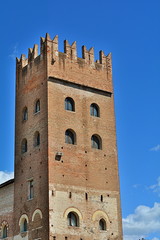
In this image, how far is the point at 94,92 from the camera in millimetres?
38094

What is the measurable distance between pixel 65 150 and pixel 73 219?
4.81 meters

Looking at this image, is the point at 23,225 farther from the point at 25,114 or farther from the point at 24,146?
the point at 25,114

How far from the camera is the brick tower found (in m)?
33.5

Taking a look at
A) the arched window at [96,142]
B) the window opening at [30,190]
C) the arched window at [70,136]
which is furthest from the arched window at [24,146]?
the arched window at [96,142]

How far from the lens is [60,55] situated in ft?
122

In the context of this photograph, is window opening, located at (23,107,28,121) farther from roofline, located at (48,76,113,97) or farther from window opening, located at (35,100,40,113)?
roofline, located at (48,76,113,97)

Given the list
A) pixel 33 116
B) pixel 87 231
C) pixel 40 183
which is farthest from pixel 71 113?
pixel 87 231

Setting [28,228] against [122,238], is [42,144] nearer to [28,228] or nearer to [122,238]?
[28,228]

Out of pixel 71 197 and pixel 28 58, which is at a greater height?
pixel 28 58

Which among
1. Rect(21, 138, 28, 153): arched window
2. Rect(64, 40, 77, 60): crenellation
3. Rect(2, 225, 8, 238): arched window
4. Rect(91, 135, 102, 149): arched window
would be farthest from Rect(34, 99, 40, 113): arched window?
Rect(2, 225, 8, 238): arched window

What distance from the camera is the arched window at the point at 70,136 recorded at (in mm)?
35478

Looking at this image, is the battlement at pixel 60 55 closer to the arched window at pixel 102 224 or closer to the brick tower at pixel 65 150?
the brick tower at pixel 65 150

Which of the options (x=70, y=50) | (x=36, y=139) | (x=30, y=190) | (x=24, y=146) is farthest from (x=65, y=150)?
(x=70, y=50)

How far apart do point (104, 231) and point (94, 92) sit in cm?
1054
